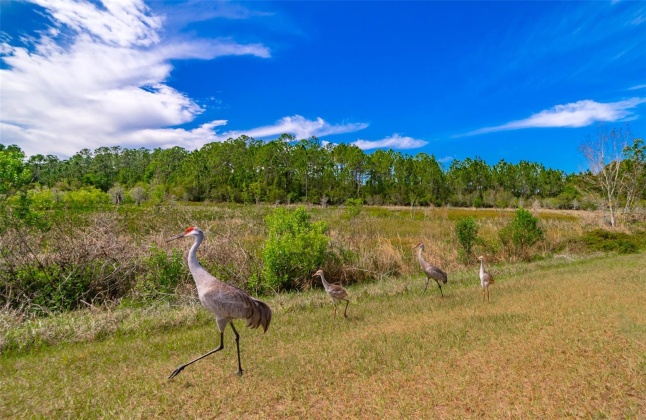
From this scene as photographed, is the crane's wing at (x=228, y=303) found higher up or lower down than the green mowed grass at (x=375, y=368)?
higher up

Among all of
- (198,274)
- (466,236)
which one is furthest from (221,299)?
(466,236)

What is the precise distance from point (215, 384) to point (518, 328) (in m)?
5.57

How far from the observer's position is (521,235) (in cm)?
1842

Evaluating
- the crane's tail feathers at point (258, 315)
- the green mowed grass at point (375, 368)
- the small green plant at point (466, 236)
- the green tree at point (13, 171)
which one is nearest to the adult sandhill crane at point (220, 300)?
the crane's tail feathers at point (258, 315)

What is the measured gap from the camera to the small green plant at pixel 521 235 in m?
18.4

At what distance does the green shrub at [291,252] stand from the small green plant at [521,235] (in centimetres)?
1103

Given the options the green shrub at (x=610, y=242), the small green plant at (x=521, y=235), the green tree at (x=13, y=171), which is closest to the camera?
the green tree at (x=13, y=171)

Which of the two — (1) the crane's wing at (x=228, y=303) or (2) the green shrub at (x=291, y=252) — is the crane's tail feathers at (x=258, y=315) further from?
(2) the green shrub at (x=291, y=252)

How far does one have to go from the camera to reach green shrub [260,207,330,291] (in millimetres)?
12539

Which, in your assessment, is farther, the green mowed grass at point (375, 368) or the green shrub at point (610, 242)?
the green shrub at point (610, 242)

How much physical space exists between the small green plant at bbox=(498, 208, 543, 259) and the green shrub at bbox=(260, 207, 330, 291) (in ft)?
36.2

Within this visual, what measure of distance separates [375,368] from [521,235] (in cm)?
1609

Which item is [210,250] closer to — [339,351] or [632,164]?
[339,351]

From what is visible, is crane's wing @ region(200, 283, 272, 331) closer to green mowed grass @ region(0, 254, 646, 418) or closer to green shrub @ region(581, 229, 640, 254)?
green mowed grass @ region(0, 254, 646, 418)
